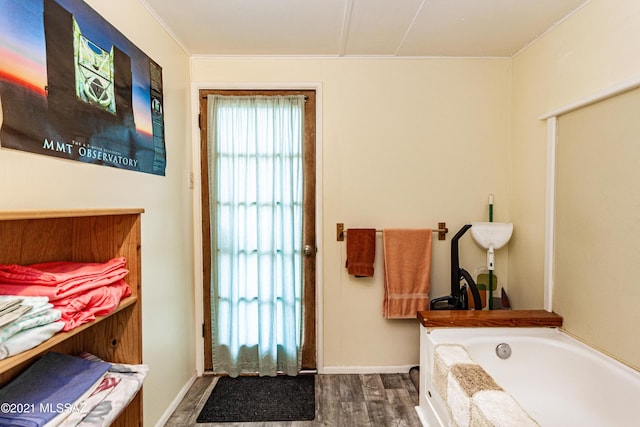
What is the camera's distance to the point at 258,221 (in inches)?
84.8

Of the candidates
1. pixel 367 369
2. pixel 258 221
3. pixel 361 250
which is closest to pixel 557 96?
pixel 361 250

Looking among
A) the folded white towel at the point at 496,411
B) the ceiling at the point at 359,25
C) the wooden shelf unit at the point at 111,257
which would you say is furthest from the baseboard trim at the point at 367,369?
the ceiling at the point at 359,25

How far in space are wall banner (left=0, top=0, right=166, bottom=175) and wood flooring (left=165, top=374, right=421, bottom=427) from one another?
5.11 feet

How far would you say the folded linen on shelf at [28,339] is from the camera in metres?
0.68

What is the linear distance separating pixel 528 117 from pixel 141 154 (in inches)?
98.1

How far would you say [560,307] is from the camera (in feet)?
5.79

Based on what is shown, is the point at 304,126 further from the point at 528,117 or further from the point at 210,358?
the point at 210,358

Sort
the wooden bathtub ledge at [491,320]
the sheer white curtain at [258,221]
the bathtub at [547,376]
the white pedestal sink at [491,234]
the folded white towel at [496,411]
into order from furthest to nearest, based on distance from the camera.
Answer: the sheer white curtain at [258,221], the white pedestal sink at [491,234], the wooden bathtub ledge at [491,320], the bathtub at [547,376], the folded white towel at [496,411]

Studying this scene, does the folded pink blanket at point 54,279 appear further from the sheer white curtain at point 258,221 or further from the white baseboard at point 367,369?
the white baseboard at point 367,369

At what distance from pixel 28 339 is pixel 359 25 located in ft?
6.84

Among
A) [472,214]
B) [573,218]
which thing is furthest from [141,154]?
[573,218]

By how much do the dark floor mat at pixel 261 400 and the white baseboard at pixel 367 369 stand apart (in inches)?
6.0

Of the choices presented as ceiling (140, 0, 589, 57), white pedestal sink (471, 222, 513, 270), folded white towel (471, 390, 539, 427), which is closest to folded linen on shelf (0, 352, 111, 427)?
folded white towel (471, 390, 539, 427)

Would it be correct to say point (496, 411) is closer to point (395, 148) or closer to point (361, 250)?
point (361, 250)
